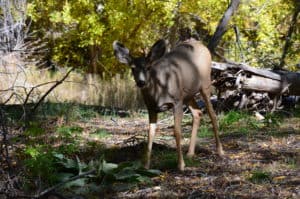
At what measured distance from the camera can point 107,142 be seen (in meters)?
8.37

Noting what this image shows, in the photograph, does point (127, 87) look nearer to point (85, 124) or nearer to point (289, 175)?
point (85, 124)

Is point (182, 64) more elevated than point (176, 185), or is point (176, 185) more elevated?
point (182, 64)

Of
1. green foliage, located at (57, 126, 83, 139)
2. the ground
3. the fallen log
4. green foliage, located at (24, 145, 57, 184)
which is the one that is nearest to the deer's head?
the ground

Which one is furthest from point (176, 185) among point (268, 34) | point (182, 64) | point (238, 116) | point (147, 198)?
point (268, 34)

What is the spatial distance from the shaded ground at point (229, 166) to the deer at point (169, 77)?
29 centimetres

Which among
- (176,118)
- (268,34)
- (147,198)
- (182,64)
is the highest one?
(268,34)

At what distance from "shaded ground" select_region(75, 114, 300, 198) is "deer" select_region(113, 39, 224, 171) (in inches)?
11.3

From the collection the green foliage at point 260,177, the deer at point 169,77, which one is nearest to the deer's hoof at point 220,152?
the deer at point 169,77

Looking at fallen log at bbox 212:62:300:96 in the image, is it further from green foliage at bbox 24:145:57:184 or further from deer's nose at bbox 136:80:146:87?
green foliage at bbox 24:145:57:184

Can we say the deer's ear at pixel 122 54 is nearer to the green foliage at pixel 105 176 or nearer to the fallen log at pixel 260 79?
the green foliage at pixel 105 176

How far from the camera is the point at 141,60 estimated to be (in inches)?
247

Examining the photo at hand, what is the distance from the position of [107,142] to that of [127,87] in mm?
6474

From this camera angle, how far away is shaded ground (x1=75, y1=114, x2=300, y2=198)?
5590 millimetres

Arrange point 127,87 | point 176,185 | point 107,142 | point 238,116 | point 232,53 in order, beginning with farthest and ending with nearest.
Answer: point 232,53, point 127,87, point 238,116, point 107,142, point 176,185
